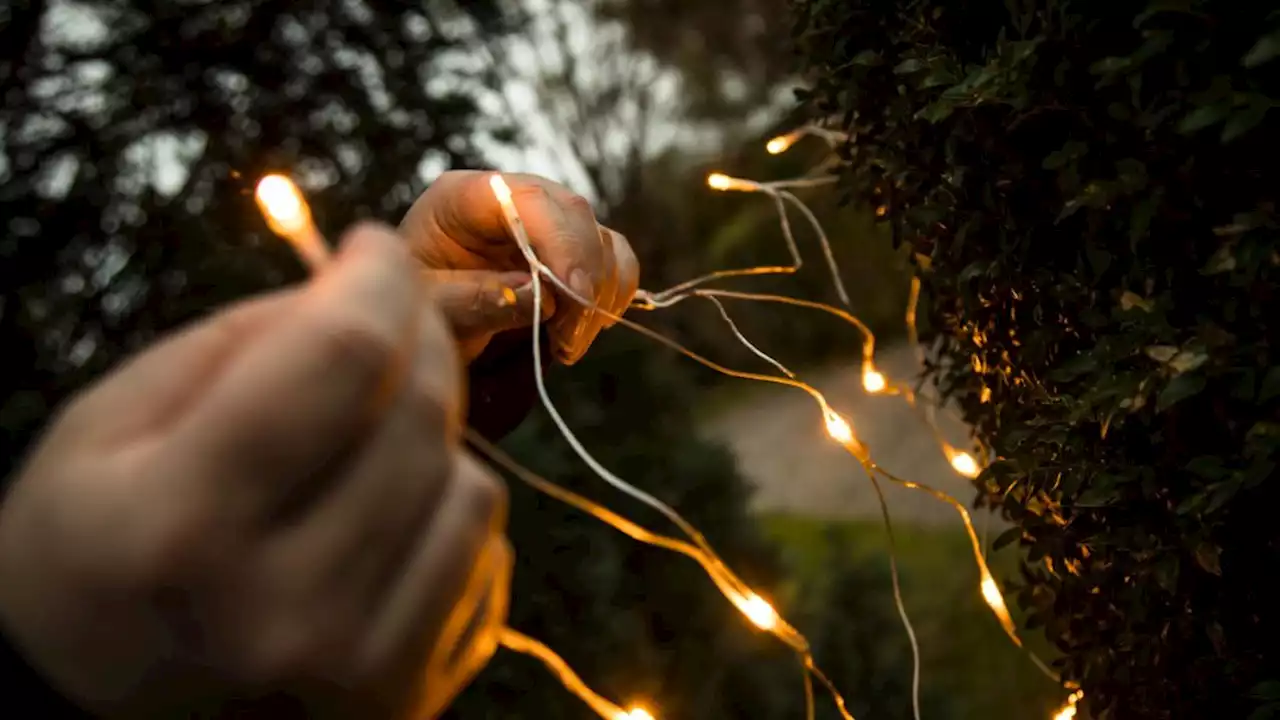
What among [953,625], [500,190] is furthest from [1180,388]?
[953,625]

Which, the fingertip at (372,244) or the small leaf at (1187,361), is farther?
the small leaf at (1187,361)

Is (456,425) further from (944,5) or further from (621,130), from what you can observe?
(621,130)

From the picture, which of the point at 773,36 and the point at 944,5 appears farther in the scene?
the point at 773,36

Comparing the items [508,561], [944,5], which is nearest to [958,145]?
[944,5]

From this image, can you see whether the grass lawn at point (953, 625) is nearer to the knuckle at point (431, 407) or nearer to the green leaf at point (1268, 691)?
the green leaf at point (1268, 691)

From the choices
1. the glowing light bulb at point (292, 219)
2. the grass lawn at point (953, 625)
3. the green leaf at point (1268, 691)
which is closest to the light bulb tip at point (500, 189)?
the glowing light bulb at point (292, 219)

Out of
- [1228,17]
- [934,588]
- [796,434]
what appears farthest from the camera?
[796,434]

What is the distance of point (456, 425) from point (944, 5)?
761 mm

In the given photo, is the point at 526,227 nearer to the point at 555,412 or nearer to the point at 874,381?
the point at 555,412

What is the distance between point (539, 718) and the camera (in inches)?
71.4

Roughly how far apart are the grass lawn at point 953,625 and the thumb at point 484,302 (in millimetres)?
1678

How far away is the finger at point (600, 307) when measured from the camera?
1.12m

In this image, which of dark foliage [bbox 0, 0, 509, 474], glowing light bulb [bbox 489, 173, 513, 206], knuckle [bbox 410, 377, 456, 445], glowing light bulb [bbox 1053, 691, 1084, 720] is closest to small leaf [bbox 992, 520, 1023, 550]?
glowing light bulb [bbox 1053, 691, 1084, 720]

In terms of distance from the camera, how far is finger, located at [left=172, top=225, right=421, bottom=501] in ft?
1.72
